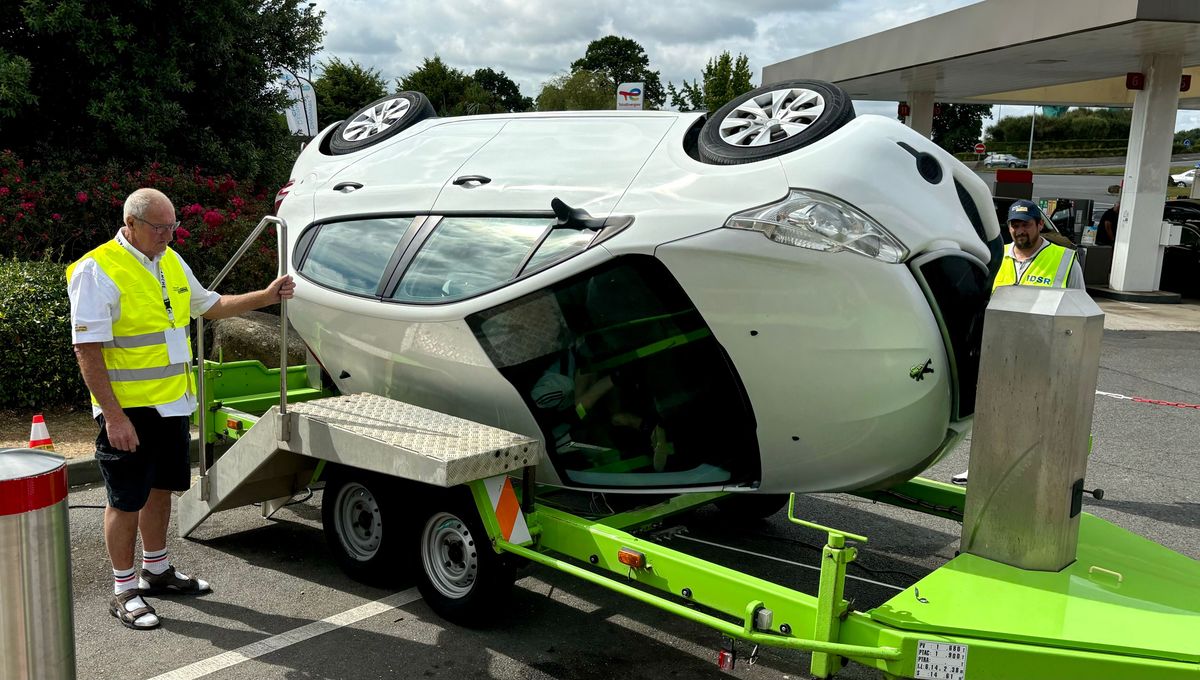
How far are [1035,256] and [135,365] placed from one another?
15.2 ft

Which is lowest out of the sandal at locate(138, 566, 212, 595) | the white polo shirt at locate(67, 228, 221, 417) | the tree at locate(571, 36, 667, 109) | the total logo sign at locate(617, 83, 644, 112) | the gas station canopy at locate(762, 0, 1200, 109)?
the sandal at locate(138, 566, 212, 595)

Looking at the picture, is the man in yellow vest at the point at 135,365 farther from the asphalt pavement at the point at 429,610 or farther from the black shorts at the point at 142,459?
the asphalt pavement at the point at 429,610

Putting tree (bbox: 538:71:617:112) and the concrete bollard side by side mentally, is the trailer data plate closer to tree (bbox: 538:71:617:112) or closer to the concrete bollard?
the concrete bollard

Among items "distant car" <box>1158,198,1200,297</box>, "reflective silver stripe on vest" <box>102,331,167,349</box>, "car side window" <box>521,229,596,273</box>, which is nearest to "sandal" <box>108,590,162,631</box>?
"reflective silver stripe on vest" <box>102,331,167,349</box>

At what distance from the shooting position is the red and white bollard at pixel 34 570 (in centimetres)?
286

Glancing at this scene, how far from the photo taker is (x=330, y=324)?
5.25 metres

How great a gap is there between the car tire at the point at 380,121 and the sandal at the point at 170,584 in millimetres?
2576

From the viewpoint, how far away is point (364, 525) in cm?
492

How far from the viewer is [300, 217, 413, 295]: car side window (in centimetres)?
503

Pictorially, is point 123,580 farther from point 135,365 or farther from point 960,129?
point 960,129

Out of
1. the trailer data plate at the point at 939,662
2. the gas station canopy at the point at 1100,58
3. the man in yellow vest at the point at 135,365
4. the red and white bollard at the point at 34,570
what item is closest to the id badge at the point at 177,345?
the man in yellow vest at the point at 135,365

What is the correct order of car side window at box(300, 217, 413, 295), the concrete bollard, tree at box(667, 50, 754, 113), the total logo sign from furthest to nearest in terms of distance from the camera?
tree at box(667, 50, 754, 113), the total logo sign, car side window at box(300, 217, 413, 295), the concrete bollard

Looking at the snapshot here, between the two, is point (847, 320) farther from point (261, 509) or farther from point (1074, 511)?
point (261, 509)

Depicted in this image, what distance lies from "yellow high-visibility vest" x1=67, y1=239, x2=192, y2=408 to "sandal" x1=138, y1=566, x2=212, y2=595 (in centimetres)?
90
